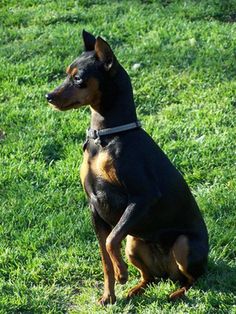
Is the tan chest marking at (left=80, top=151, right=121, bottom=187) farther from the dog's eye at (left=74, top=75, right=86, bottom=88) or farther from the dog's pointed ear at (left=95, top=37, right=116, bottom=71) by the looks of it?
the dog's pointed ear at (left=95, top=37, right=116, bottom=71)

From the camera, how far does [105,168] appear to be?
4.34 meters

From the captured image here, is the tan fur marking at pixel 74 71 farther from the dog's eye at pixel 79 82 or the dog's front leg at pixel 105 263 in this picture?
the dog's front leg at pixel 105 263

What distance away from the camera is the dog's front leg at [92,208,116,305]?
453 centimetres

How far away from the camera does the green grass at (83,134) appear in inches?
187

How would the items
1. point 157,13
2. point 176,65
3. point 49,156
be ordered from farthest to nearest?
Answer: point 157,13, point 176,65, point 49,156

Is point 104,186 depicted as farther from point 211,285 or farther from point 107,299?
point 211,285

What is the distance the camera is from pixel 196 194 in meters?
5.75

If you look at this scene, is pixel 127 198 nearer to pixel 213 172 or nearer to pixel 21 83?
pixel 213 172

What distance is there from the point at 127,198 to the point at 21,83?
3.77 m

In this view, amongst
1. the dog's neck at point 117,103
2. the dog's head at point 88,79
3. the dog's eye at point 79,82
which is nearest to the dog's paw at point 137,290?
the dog's neck at point 117,103

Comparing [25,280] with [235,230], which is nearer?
[25,280]

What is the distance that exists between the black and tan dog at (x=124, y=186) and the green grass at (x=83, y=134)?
0.21 meters

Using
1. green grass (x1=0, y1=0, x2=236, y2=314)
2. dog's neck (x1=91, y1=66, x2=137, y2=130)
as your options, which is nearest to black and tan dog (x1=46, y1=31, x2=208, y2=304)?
dog's neck (x1=91, y1=66, x2=137, y2=130)

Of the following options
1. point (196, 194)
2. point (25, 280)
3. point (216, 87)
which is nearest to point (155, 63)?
point (216, 87)
